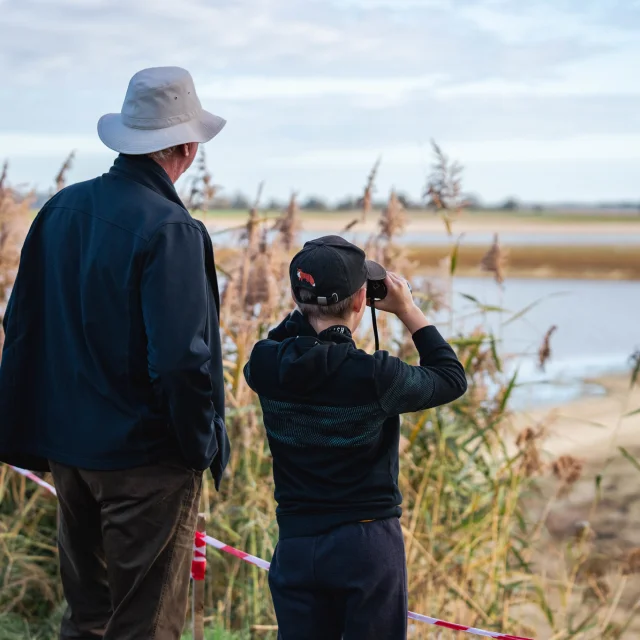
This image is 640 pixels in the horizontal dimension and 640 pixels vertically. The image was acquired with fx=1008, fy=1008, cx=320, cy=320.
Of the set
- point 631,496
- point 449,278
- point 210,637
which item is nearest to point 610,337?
point 631,496

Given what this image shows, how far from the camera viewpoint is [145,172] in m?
2.31

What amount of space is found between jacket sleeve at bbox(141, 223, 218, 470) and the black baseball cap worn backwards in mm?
243

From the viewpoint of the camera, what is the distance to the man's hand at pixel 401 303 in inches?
84.6

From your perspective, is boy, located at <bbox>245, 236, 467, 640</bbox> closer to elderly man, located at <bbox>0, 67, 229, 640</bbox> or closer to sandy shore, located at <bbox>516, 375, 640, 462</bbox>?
elderly man, located at <bbox>0, 67, 229, 640</bbox>

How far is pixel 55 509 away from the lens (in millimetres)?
3793

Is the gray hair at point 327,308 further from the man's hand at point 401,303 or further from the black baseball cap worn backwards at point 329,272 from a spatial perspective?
the man's hand at point 401,303

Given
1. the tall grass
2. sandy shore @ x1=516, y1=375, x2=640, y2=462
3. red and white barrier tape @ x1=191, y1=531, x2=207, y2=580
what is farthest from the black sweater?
sandy shore @ x1=516, y1=375, x2=640, y2=462

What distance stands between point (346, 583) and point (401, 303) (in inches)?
23.4

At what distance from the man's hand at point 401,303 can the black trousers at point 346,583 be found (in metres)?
0.43

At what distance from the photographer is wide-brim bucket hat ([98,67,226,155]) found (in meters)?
2.31

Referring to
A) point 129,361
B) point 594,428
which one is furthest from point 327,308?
point 594,428

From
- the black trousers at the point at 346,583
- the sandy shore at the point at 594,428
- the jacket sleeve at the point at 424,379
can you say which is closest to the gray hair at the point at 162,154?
the jacket sleeve at the point at 424,379

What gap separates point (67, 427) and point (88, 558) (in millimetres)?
395

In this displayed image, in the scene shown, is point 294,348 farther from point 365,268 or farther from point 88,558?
point 88,558
